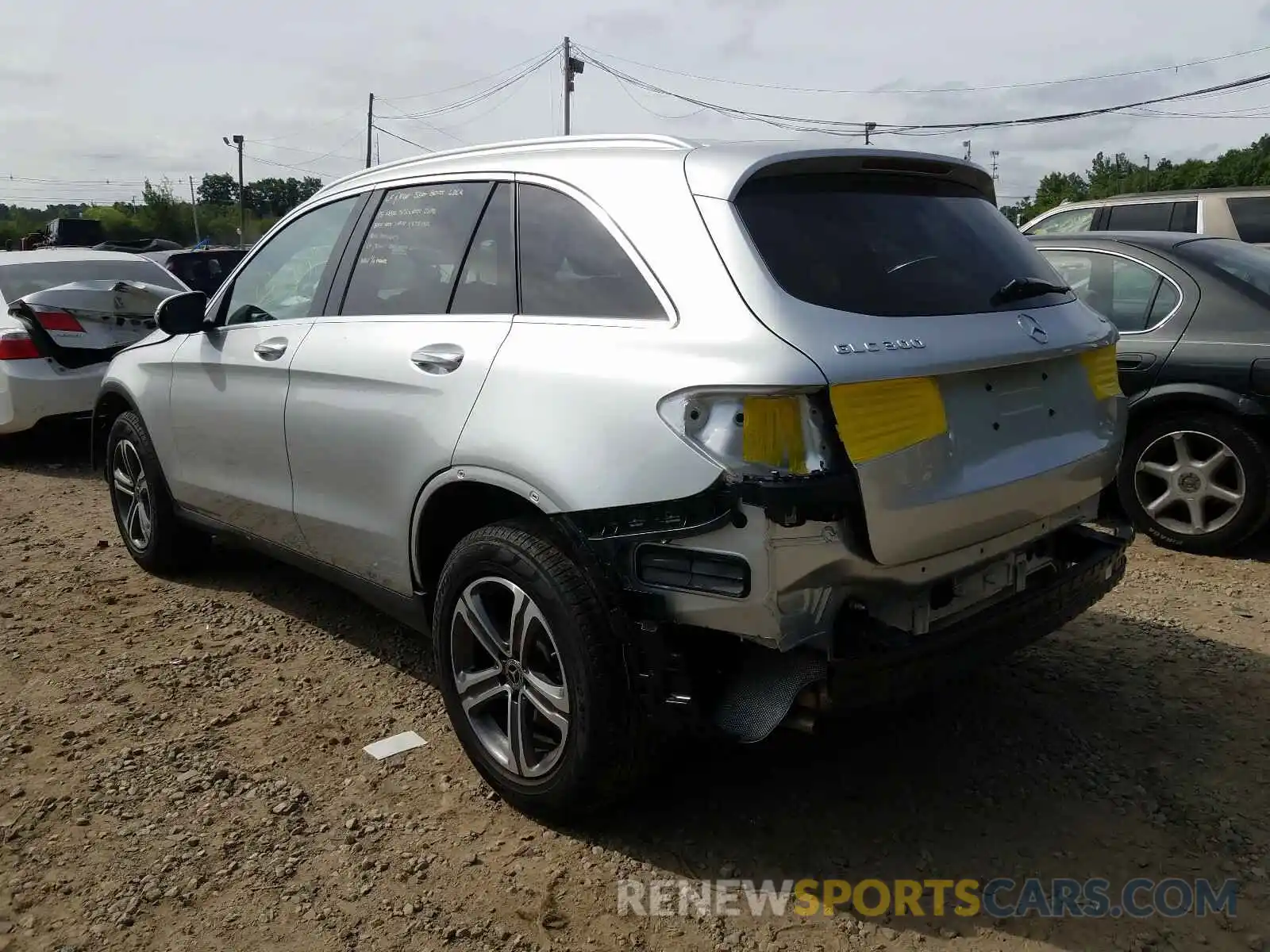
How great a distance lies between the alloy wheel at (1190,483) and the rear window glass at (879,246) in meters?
2.43

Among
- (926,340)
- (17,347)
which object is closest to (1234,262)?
(926,340)

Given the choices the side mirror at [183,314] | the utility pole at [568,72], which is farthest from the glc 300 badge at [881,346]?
the utility pole at [568,72]

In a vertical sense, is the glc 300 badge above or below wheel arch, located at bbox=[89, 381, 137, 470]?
above

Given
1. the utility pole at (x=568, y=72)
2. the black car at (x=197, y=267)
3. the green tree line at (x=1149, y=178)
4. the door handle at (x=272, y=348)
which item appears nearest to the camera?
the door handle at (x=272, y=348)

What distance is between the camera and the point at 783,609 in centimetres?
236

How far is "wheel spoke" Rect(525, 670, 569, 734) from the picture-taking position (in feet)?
8.95

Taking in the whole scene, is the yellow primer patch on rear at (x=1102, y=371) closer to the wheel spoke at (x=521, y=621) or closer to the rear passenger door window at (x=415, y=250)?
the wheel spoke at (x=521, y=621)

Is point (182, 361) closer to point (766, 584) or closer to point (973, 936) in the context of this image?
point (766, 584)

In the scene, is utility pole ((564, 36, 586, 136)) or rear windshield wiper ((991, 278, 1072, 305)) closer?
rear windshield wiper ((991, 278, 1072, 305))

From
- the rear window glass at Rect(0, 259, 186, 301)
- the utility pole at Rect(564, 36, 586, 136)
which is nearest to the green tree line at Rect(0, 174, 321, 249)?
the utility pole at Rect(564, 36, 586, 136)

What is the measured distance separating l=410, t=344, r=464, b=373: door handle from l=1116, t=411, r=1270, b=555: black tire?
133 inches

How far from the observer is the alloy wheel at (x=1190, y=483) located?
5012mm

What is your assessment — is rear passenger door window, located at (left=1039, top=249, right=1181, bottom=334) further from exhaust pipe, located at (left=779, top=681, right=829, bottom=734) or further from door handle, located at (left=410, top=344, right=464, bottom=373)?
exhaust pipe, located at (left=779, top=681, right=829, bottom=734)

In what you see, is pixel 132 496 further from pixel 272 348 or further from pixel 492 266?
pixel 492 266
